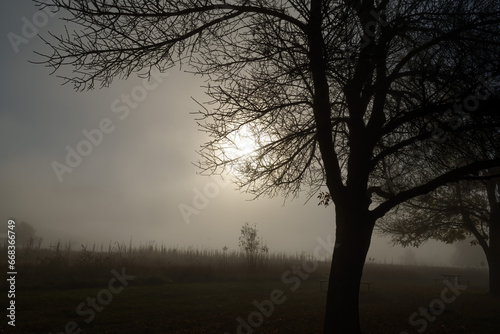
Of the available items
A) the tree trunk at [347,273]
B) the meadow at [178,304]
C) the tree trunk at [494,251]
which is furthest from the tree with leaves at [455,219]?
the tree trunk at [347,273]

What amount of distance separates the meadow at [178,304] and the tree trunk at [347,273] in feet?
8.21

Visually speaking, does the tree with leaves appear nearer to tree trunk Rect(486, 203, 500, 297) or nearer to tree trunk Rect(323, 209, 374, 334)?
tree trunk Rect(486, 203, 500, 297)

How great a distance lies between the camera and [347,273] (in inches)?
237

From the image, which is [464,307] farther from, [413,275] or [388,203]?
[413,275]

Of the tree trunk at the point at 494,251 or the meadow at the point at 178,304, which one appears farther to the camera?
the tree trunk at the point at 494,251

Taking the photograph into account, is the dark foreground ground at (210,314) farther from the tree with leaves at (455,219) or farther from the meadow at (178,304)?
the tree with leaves at (455,219)

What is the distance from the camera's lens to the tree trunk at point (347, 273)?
5.92 meters

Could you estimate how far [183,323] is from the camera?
913 cm

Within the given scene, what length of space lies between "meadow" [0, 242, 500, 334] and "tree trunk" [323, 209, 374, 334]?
2.50 m

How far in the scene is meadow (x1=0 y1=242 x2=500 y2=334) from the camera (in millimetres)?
8648

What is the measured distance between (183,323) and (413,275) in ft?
100

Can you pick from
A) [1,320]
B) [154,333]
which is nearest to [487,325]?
[154,333]

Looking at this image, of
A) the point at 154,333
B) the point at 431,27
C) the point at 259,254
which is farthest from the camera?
the point at 259,254

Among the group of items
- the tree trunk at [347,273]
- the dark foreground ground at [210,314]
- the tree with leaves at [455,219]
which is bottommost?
the dark foreground ground at [210,314]
